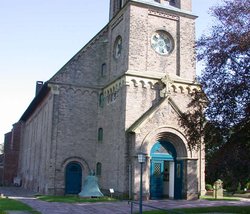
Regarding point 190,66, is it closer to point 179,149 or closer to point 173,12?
point 173,12

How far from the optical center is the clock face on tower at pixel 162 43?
96.1 ft

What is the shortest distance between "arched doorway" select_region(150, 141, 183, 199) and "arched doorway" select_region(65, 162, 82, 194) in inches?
267

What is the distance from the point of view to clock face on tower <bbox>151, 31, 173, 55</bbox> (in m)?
29.3

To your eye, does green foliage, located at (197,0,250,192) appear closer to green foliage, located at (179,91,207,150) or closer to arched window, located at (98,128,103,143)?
green foliage, located at (179,91,207,150)

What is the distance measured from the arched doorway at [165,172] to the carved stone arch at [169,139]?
43 cm

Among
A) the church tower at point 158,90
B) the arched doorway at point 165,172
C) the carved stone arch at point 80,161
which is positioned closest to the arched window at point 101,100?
the church tower at point 158,90

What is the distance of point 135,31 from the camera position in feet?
92.9

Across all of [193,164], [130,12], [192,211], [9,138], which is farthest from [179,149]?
[9,138]

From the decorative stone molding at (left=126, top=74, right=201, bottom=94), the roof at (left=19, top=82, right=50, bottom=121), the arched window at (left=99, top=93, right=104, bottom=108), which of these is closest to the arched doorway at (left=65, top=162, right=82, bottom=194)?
the arched window at (left=99, top=93, right=104, bottom=108)

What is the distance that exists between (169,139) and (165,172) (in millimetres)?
2600

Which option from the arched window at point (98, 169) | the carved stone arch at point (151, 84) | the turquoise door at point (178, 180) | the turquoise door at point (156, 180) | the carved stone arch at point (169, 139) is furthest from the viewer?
the arched window at point (98, 169)

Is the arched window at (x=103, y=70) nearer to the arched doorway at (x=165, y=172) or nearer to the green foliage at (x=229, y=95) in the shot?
the arched doorway at (x=165, y=172)

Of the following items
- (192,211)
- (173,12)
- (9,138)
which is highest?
(173,12)

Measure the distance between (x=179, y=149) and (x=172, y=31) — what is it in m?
9.46
